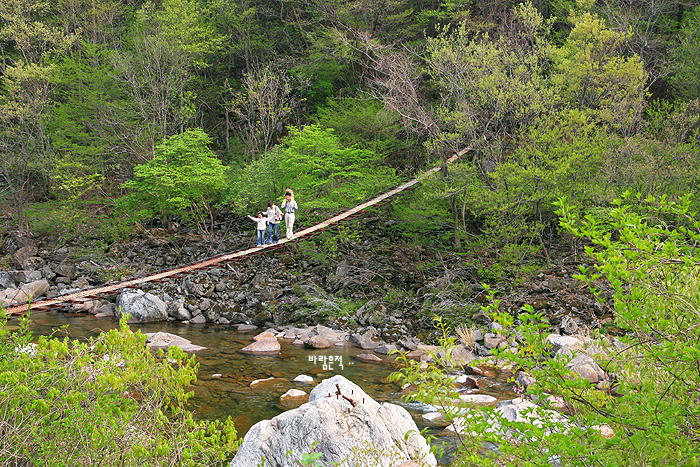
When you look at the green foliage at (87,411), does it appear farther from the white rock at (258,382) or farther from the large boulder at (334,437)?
the white rock at (258,382)

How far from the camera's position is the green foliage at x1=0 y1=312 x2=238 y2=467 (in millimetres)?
3393

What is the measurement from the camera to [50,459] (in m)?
3.42

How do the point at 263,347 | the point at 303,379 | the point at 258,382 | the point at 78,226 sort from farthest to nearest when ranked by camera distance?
1. the point at 78,226
2. the point at 263,347
3. the point at 303,379
4. the point at 258,382

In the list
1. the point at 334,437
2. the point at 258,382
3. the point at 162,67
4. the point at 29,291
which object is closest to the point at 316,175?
the point at 258,382

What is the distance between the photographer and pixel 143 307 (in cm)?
1310

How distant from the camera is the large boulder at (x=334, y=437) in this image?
466 cm

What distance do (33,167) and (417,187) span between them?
1552 cm

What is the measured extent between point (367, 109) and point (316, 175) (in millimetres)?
3508

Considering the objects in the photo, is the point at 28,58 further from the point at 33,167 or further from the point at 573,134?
the point at 573,134

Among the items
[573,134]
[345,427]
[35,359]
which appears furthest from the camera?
[573,134]

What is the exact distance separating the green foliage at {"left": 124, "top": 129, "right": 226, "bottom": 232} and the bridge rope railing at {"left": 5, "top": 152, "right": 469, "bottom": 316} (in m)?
3.81

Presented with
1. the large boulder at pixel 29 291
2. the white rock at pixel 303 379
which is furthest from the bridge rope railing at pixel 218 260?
the white rock at pixel 303 379

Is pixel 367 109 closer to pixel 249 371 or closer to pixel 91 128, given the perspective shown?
pixel 249 371

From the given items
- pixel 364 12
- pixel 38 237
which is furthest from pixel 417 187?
pixel 38 237
